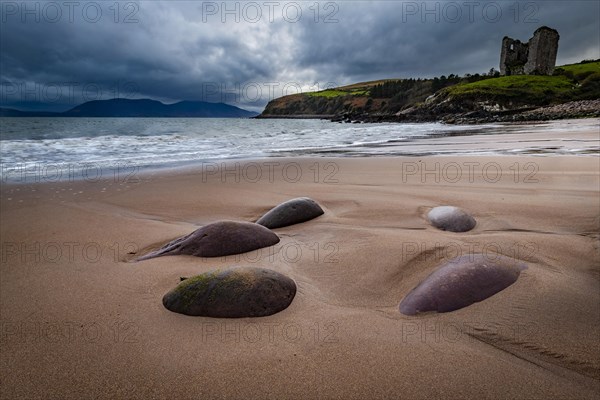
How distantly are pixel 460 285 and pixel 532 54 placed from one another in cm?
7967

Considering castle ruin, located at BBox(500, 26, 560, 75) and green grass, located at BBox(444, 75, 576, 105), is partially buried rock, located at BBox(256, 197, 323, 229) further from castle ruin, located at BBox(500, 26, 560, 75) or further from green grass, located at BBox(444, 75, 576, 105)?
castle ruin, located at BBox(500, 26, 560, 75)

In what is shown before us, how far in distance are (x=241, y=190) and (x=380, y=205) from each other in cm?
235

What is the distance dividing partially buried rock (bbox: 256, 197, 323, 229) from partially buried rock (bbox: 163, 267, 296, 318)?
1.42m

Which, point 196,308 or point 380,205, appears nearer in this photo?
point 196,308

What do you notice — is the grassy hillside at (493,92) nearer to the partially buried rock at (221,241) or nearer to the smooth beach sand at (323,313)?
the smooth beach sand at (323,313)

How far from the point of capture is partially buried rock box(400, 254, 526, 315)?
1.84 m

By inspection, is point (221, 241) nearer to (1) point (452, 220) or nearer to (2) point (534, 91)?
(1) point (452, 220)

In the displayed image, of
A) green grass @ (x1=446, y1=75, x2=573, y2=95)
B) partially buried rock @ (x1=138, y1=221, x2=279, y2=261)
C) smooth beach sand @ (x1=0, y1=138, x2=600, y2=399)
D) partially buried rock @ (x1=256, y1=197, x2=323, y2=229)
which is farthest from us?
green grass @ (x1=446, y1=75, x2=573, y2=95)

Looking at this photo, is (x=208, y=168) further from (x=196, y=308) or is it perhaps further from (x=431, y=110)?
(x=431, y=110)

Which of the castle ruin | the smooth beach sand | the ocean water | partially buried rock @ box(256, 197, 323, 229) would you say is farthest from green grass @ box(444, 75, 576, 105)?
partially buried rock @ box(256, 197, 323, 229)

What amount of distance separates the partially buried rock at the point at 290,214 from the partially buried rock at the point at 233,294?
1.42 m

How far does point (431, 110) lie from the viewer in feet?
156

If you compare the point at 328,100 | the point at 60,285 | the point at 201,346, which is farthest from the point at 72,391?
the point at 328,100

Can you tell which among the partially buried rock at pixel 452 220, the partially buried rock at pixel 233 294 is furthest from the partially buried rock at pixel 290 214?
the partially buried rock at pixel 233 294
